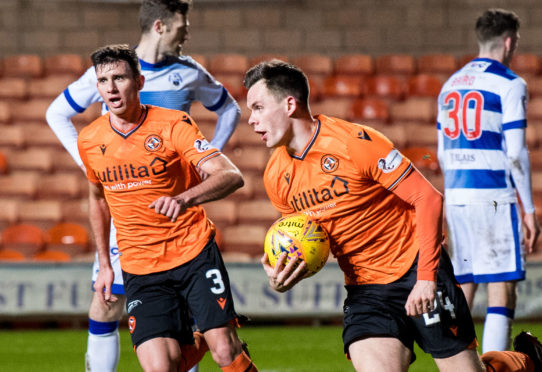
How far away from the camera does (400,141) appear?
9.57m

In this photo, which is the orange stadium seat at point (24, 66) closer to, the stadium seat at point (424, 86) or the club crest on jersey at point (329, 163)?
the stadium seat at point (424, 86)

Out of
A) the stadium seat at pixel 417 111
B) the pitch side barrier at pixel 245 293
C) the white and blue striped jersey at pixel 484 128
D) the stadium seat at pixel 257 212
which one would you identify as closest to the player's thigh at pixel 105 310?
the white and blue striped jersey at pixel 484 128

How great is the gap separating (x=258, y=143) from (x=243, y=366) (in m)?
6.34

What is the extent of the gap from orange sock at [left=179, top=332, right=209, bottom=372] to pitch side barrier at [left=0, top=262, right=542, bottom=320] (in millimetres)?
3380

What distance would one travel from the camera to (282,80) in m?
3.34

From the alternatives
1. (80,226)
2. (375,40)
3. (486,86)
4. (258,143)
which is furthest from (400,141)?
(486,86)

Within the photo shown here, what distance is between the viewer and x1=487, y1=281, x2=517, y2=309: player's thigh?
4.49 meters

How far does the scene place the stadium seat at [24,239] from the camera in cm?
830

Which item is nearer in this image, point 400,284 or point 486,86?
point 400,284

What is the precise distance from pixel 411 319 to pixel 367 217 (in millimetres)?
441

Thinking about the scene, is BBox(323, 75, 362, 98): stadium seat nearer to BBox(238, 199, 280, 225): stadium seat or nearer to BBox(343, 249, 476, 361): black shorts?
BBox(238, 199, 280, 225): stadium seat

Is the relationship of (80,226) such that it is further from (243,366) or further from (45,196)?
Result: (243,366)

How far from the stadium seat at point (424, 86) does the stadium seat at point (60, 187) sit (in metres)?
4.21

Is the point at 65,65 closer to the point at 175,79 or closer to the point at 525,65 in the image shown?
the point at 525,65
